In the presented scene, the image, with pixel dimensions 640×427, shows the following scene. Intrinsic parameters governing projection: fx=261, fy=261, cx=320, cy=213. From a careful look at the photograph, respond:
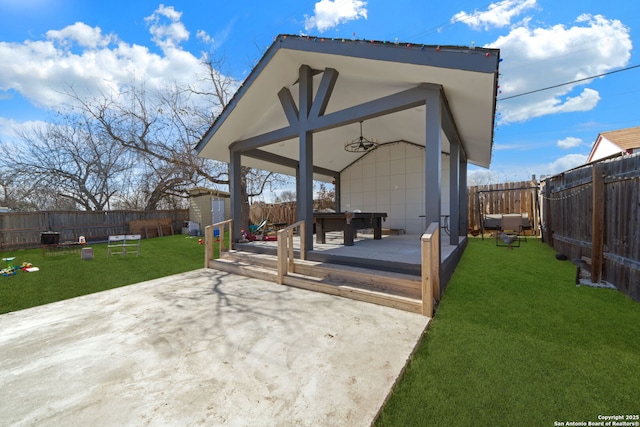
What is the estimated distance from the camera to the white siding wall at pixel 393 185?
8.95 metres

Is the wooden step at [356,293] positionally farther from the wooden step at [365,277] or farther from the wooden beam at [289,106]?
the wooden beam at [289,106]

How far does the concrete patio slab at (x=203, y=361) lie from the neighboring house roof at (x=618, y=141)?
17.7 metres

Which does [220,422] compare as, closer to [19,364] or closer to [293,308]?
[293,308]

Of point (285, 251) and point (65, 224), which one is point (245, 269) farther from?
point (65, 224)

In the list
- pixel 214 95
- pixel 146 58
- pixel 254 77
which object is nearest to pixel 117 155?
pixel 146 58

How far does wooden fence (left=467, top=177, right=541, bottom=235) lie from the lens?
8.98 metres

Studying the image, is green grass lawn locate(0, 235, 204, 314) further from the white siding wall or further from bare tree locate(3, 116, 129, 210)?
bare tree locate(3, 116, 129, 210)

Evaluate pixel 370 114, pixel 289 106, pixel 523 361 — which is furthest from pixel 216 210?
pixel 523 361

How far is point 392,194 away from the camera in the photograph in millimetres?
9539

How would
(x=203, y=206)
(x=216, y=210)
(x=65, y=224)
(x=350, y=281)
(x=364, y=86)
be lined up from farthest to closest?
(x=203, y=206), (x=216, y=210), (x=65, y=224), (x=364, y=86), (x=350, y=281)

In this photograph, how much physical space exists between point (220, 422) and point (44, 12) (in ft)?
34.8

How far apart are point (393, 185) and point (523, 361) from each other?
788 centimetres

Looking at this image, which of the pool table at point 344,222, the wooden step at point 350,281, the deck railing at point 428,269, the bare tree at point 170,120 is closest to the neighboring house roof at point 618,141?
the pool table at point 344,222

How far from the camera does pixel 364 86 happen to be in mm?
4742
